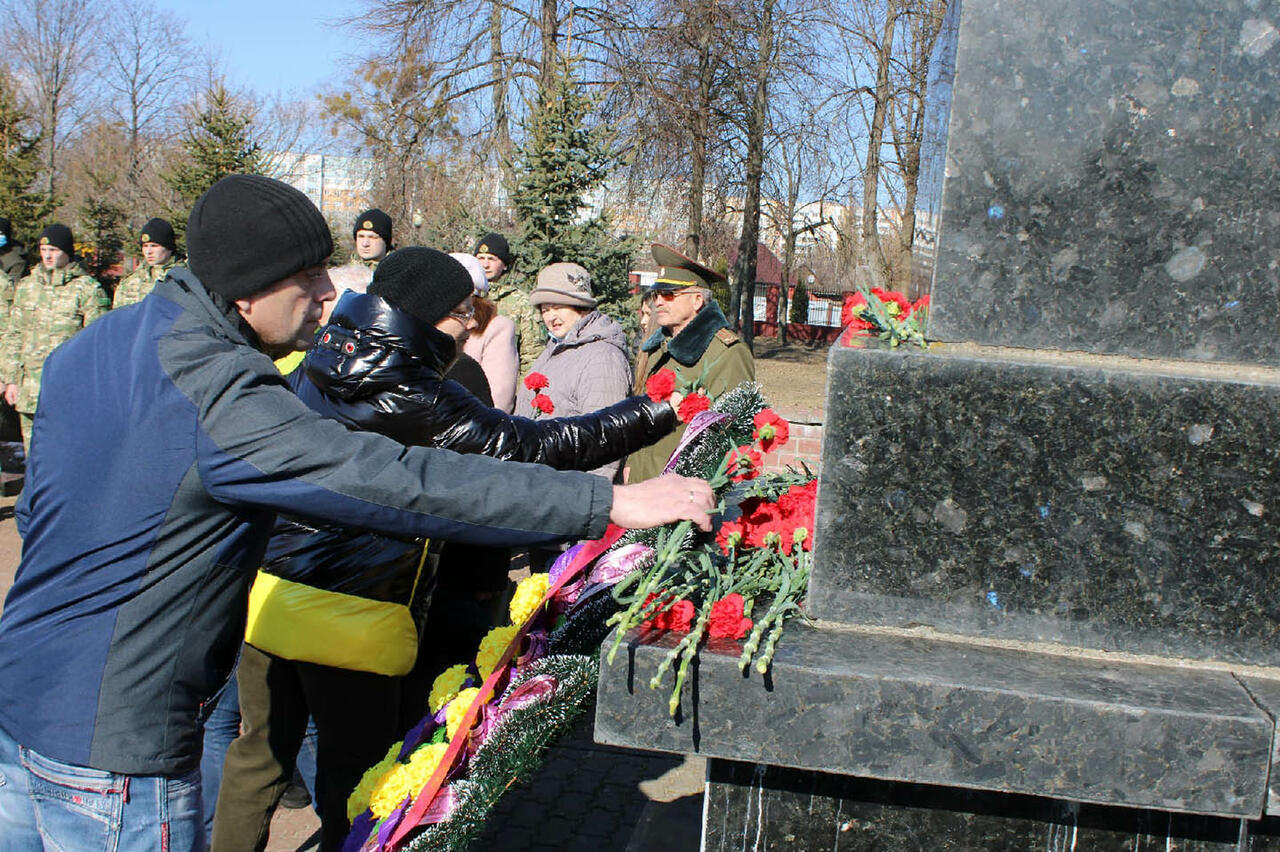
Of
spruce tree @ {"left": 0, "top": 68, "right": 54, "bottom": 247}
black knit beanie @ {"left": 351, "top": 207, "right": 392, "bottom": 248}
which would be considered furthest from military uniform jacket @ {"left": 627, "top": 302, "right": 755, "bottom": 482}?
spruce tree @ {"left": 0, "top": 68, "right": 54, "bottom": 247}

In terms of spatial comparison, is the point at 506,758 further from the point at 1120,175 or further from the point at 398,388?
the point at 1120,175

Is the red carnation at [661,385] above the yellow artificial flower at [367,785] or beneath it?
above

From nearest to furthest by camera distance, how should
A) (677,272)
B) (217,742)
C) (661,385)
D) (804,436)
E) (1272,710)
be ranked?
(1272,710) < (661,385) < (217,742) < (677,272) < (804,436)

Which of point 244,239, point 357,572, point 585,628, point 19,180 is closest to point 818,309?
point 19,180

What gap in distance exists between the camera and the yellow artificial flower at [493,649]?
277 centimetres

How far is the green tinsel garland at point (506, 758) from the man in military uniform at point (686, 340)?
2267 mm

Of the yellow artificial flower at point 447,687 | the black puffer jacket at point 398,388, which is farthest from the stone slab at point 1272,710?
the yellow artificial flower at point 447,687

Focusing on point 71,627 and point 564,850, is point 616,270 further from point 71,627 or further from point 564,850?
point 71,627

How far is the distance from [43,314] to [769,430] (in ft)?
26.3

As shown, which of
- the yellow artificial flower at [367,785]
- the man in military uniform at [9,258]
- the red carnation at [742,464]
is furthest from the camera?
the man in military uniform at [9,258]

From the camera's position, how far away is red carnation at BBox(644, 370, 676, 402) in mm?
2707

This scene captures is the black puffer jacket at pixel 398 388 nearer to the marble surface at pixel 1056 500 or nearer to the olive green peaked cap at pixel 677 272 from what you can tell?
the marble surface at pixel 1056 500

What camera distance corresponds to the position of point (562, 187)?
1057 cm

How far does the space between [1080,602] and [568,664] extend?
1355 millimetres
